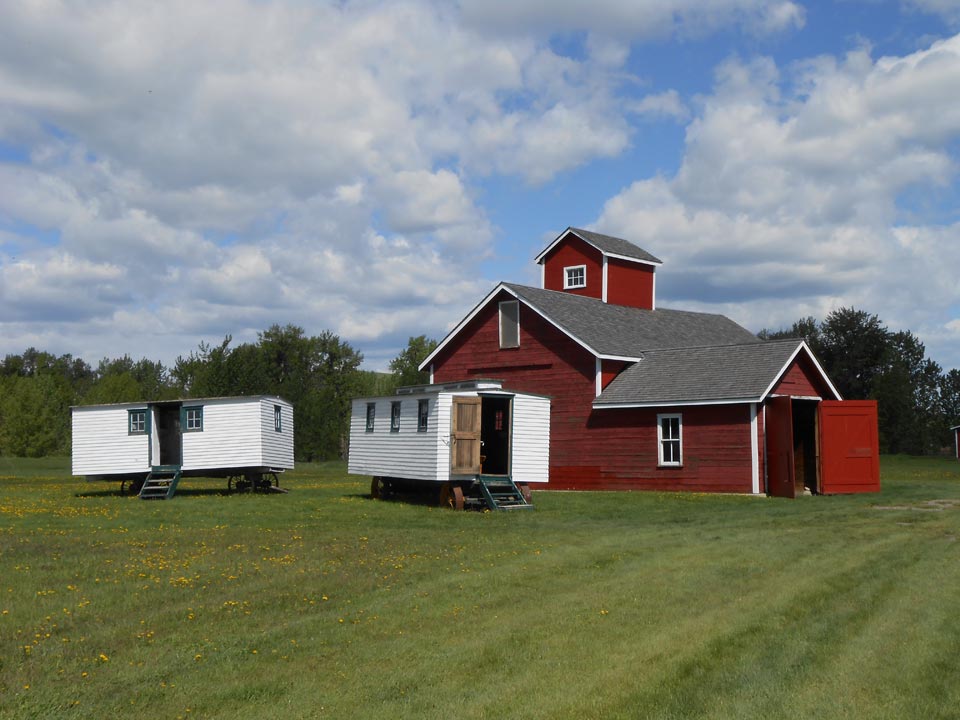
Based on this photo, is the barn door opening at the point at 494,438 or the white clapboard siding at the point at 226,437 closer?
the barn door opening at the point at 494,438

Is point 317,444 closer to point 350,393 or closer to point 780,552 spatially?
point 350,393

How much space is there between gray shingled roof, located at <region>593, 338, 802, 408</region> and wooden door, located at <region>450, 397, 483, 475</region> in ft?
25.9

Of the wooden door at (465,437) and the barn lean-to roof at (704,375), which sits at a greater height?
the barn lean-to roof at (704,375)

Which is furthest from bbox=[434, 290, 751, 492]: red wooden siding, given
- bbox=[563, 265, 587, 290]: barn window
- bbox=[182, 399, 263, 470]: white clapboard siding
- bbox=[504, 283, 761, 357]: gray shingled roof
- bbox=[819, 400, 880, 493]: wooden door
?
bbox=[182, 399, 263, 470]: white clapboard siding

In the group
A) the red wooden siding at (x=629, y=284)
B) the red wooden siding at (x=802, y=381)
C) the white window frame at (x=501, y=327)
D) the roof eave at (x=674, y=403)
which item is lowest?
the roof eave at (x=674, y=403)

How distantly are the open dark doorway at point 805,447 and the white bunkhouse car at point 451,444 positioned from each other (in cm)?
980

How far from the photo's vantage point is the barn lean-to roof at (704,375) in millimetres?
30359

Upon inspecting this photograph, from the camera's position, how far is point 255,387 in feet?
234

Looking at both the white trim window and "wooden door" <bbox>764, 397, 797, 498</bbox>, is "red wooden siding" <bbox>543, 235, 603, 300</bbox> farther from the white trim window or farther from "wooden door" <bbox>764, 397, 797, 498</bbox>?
the white trim window

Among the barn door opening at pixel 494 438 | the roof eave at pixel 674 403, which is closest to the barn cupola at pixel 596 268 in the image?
the roof eave at pixel 674 403

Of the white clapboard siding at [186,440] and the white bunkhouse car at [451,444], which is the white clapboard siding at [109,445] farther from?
the white bunkhouse car at [451,444]

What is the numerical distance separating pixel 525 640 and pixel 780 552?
747cm

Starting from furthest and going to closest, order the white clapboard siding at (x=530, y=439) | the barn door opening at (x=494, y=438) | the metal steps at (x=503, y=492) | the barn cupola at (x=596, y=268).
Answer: the barn cupola at (x=596, y=268)
the barn door opening at (x=494, y=438)
the white clapboard siding at (x=530, y=439)
the metal steps at (x=503, y=492)

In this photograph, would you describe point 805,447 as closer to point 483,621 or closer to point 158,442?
point 158,442
